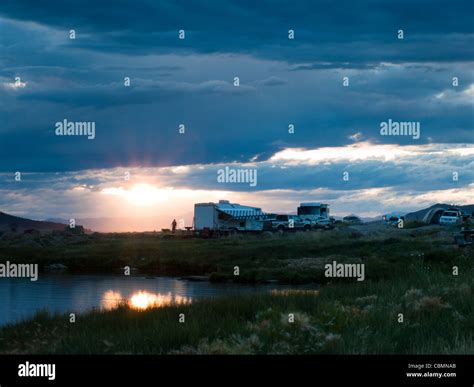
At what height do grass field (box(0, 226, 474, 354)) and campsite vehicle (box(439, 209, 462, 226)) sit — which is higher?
campsite vehicle (box(439, 209, 462, 226))

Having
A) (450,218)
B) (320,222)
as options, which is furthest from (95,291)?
(320,222)

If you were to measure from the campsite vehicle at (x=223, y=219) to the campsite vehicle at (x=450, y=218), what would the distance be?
64.6ft

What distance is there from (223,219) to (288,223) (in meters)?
8.26

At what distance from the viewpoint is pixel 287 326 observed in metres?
15.9

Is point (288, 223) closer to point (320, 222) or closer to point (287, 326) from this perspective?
point (320, 222)

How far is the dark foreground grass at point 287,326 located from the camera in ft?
47.7

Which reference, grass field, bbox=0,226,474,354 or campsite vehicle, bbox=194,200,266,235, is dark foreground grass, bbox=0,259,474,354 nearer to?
grass field, bbox=0,226,474,354

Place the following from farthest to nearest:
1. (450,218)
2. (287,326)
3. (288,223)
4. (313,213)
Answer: (313,213), (288,223), (450,218), (287,326)

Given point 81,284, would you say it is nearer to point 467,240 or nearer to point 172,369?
point 467,240

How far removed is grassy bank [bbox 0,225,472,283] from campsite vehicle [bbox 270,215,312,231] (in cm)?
1268

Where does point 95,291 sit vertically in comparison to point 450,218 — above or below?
below

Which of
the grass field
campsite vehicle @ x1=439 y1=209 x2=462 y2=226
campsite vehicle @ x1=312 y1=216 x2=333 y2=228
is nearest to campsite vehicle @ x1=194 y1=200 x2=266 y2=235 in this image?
campsite vehicle @ x1=312 y1=216 x2=333 y2=228

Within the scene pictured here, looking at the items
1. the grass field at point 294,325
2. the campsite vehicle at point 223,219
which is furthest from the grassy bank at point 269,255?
the grass field at point 294,325

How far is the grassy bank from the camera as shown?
133 feet
